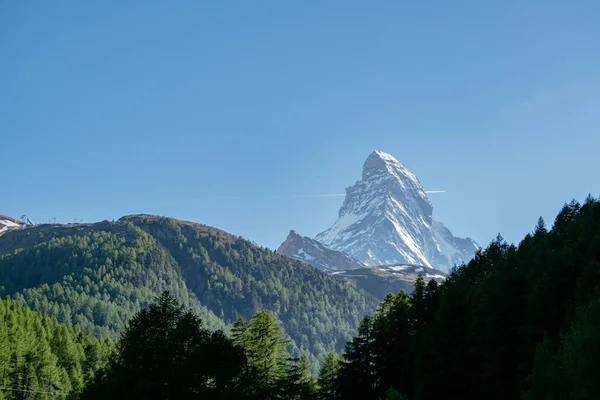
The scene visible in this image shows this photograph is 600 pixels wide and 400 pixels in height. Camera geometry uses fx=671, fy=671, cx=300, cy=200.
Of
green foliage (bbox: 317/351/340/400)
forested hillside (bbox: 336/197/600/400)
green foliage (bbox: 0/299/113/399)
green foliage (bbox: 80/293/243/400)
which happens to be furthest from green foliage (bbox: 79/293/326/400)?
green foliage (bbox: 0/299/113/399)

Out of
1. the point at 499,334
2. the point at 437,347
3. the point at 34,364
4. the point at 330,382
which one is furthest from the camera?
the point at 34,364

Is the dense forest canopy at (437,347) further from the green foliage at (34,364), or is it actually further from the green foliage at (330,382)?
the green foliage at (34,364)

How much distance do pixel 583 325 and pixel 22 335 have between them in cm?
6947

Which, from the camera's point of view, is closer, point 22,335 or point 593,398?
point 593,398

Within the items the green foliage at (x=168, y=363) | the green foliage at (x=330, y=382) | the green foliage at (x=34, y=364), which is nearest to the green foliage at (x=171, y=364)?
the green foliage at (x=168, y=363)

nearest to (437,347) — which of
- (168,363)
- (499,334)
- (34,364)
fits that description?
(499,334)

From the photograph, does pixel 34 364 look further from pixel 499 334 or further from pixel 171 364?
pixel 499 334

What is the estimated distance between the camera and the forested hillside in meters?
32.8

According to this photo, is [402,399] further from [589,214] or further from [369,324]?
[589,214]

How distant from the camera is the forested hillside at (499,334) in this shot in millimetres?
32812

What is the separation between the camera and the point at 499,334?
44750 millimetres

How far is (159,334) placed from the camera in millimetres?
48312

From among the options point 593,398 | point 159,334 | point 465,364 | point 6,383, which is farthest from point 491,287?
point 6,383

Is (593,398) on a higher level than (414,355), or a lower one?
lower
